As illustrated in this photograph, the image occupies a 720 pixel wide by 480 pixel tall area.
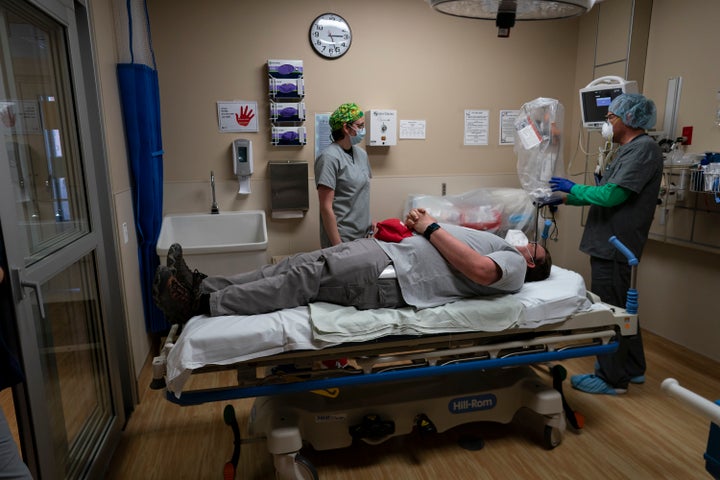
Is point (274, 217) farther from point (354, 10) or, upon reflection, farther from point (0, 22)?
point (0, 22)

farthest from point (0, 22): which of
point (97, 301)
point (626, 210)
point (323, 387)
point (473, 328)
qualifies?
point (626, 210)

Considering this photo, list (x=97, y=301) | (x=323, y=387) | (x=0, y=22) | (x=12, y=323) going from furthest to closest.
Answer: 1. (x=97, y=301)
2. (x=323, y=387)
3. (x=0, y=22)
4. (x=12, y=323)

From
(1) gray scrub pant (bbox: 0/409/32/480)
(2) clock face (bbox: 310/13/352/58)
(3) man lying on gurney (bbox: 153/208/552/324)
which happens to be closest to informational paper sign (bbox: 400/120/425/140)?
(2) clock face (bbox: 310/13/352/58)

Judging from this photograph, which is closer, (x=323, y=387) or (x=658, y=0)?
(x=323, y=387)

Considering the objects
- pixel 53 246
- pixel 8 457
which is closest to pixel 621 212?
pixel 53 246

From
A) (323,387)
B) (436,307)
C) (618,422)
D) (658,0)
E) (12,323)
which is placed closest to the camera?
(12,323)

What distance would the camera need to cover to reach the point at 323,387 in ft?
5.86

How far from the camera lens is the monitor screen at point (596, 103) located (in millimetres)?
3000

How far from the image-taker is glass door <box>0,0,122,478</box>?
1.42 metres

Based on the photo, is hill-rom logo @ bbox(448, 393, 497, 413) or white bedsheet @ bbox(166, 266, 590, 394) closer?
white bedsheet @ bbox(166, 266, 590, 394)

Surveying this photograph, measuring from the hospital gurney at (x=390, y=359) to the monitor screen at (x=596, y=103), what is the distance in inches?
55.2

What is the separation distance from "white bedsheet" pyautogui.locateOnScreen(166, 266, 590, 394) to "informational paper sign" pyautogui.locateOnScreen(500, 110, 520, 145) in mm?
1967

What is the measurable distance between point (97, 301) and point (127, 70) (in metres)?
1.27

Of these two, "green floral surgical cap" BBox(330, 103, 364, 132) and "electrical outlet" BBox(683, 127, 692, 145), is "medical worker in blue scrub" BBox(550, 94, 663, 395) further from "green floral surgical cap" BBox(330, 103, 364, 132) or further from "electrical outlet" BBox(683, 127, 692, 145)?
"green floral surgical cap" BBox(330, 103, 364, 132)
